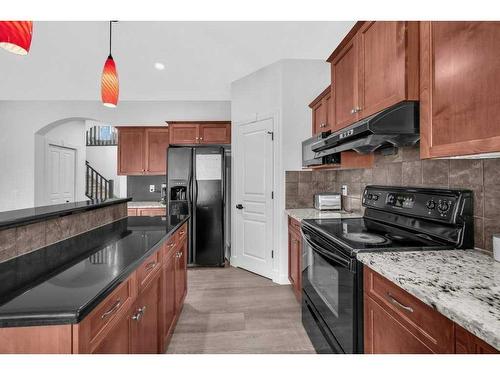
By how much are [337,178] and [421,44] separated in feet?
6.70

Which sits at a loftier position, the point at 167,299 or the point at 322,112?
the point at 322,112

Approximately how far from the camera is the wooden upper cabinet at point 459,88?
0.88m

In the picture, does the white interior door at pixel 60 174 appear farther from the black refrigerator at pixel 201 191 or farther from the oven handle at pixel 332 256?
the oven handle at pixel 332 256

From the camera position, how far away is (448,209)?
53.6 inches

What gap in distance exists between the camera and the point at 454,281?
91 cm

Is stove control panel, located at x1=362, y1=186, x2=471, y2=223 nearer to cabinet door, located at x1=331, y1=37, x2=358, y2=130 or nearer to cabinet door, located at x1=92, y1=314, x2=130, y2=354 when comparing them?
cabinet door, located at x1=331, y1=37, x2=358, y2=130

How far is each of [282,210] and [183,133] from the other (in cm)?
198

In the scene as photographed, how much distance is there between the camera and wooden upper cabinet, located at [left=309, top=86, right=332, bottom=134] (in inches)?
96.0

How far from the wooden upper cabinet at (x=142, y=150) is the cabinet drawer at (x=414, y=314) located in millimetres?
3894

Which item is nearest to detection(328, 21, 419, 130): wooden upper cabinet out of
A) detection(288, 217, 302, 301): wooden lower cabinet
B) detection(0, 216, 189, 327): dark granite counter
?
detection(288, 217, 302, 301): wooden lower cabinet

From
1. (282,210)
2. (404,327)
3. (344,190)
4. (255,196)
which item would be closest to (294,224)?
(282,210)

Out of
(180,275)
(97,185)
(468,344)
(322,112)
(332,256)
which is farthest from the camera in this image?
(97,185)

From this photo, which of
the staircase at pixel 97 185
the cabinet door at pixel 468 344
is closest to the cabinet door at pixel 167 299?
the cabinet door at pixel 468 344

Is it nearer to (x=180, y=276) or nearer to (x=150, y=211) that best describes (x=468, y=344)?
(x=180, y=276)
